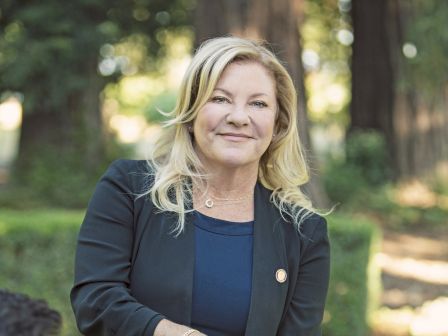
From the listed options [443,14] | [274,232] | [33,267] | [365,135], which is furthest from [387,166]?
[274,232]

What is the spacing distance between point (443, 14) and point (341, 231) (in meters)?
8.20

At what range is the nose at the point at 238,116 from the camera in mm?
2605

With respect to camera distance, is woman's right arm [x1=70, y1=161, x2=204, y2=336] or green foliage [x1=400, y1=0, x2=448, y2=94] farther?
green foliage [x1=400, y1=0, x2=448, y2=94]

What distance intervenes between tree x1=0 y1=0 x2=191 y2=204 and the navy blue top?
9569 millimetres

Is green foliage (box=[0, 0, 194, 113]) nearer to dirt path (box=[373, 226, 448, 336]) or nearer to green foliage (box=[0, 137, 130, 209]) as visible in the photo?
green foliage (box=[0, 137, 130, 209])

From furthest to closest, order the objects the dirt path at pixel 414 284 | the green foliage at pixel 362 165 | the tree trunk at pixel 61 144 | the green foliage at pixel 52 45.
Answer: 1. the green foliage at pixel 362 165
2. the tree trunk at pixel 61 144
3. the green foliage at pixel 52 45
4. the dirt path at pixel 414 284

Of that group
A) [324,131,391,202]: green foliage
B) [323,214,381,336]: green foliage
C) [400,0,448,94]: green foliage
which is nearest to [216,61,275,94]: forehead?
[323,214,381,336]: green foliage

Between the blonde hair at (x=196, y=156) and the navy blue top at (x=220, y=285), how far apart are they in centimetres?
13

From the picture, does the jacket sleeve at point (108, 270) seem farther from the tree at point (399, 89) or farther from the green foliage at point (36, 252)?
the tree at point (399, 89)

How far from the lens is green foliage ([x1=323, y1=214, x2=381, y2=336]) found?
6176mm

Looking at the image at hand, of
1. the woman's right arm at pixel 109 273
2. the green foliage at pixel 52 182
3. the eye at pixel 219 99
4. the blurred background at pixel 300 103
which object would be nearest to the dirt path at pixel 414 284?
the blurred background at pixel 300 103

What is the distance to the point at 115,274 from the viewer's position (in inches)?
98.4

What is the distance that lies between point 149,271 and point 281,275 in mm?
447

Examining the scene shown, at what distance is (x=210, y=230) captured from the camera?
2660 millimetres
